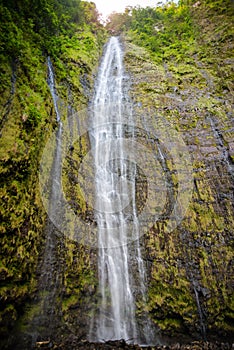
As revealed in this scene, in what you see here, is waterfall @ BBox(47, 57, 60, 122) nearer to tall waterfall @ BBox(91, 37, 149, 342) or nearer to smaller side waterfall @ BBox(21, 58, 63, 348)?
smaller side waterfall @ BBox(21, 58, 63, 348)

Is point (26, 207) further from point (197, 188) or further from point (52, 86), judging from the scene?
point (197, 188)

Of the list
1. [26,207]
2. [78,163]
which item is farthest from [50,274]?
[78,163]

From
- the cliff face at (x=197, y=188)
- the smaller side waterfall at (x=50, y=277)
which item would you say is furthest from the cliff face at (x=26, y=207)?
the cliff face at (x=197, y=188)

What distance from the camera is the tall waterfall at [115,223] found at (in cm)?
587

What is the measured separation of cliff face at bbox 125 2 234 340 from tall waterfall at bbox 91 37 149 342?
62cm

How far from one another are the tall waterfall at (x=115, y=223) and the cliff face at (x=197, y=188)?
0.62 meters

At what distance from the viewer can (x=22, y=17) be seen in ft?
22.8

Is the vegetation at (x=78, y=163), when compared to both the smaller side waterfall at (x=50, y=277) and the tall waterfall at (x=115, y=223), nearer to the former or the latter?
the smaller side waterfall at (x=50, y=277)

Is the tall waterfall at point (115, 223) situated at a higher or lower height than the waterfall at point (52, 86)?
lower

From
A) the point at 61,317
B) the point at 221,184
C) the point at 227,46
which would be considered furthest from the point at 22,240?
the point at 227,46

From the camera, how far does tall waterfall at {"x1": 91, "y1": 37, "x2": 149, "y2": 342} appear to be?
587cm

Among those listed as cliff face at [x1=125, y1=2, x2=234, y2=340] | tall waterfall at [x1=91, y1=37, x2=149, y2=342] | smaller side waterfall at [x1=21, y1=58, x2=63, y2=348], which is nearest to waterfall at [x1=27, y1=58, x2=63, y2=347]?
smaller side waterfall at [x1=21, y1=58, x2=63, y2=348]

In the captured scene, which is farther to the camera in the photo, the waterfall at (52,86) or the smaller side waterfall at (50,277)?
the waterfall at (52,86)

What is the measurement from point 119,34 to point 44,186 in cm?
1536
